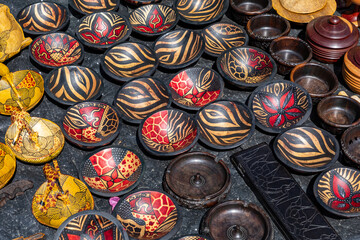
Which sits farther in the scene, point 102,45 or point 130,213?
point 102,45

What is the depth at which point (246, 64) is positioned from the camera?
1020 centimetres

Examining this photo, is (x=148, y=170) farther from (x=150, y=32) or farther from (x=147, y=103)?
(x=150, y=32)

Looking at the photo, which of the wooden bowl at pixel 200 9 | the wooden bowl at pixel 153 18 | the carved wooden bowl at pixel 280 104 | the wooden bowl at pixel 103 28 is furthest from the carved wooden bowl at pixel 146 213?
the wooden bowl at pixel 200 9

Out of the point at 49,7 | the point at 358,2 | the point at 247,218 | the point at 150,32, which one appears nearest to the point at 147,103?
the point at 150,32

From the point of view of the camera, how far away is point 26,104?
9250 millimetres

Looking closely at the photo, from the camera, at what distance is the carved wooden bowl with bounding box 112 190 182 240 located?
297 inches

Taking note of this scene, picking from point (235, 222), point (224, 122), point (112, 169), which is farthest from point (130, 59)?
point (235, 222)

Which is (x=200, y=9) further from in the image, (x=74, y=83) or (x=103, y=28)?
(x=74, y=83)

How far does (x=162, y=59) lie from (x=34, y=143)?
3.51 m

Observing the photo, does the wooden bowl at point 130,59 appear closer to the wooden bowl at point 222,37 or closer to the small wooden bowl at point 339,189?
the wooden bowl at point 222,37

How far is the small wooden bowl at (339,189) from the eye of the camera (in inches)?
308

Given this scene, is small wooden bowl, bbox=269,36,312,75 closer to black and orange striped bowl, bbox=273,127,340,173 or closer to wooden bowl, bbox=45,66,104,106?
black and orange striped bowl, bbox=273,127,340,173

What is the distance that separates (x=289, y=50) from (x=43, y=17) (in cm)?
594

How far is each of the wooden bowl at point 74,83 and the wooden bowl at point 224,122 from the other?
225 centimetres
